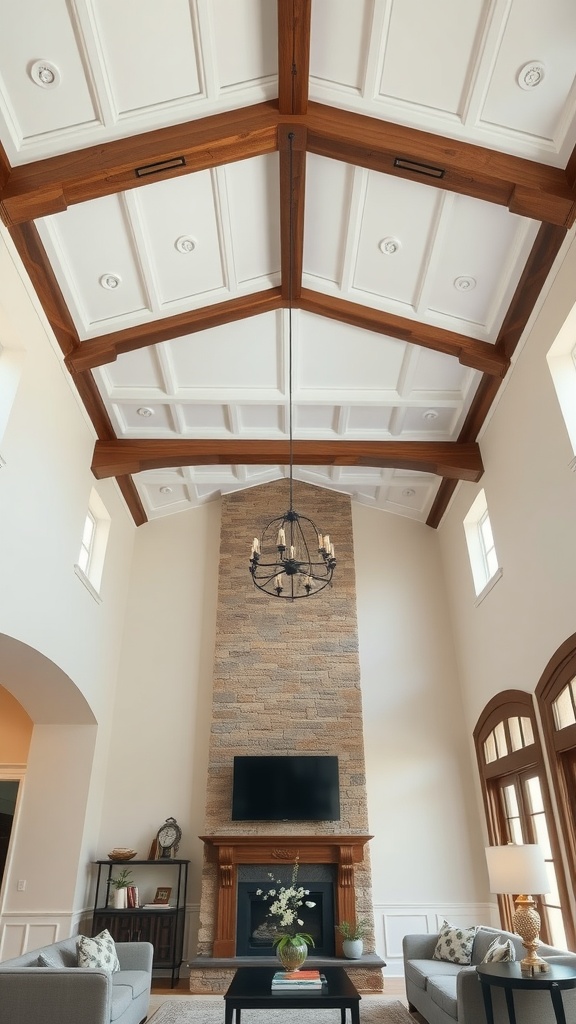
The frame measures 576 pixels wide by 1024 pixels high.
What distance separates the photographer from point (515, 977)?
3635mm

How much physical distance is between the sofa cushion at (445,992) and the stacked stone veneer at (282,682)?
2444 millimetres

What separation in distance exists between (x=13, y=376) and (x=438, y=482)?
5184mm

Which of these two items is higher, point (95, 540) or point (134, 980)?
point (95, 540)

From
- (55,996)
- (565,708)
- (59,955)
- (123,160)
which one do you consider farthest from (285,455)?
(55,996)

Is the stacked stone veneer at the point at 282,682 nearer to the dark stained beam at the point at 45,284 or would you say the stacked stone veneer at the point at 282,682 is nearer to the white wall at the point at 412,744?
the white wall at the point at 412,744

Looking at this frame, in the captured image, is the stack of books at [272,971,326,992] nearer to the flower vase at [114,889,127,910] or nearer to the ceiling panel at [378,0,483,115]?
the flower vase at [114,889,127,910]

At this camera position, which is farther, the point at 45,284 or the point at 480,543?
the point at 480,543

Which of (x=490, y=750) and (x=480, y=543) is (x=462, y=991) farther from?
(x=480, y=543)

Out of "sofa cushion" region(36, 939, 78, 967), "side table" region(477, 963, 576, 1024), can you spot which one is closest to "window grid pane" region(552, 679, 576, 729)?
"side table" region(477, 963, 576, 1024)

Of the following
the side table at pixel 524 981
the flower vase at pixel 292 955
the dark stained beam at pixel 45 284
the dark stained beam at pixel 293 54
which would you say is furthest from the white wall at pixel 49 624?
the side table at pixel 524 981

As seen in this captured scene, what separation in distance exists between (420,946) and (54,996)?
313cm

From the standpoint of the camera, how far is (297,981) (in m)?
4.62

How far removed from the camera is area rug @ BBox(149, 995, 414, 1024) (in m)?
5.33

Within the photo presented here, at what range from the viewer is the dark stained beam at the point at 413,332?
254 inches
